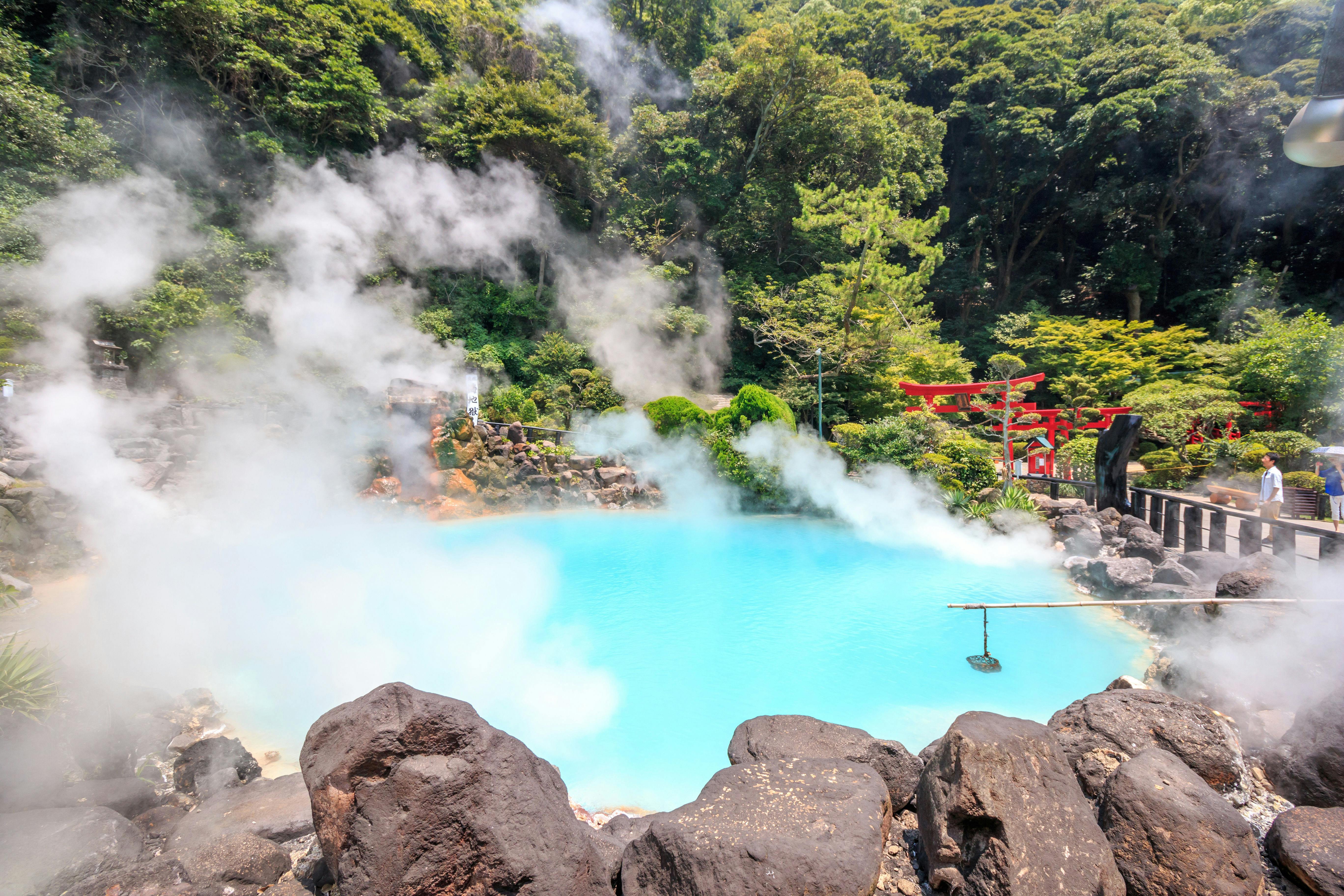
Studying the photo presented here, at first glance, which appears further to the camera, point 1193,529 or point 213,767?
point 1193,529

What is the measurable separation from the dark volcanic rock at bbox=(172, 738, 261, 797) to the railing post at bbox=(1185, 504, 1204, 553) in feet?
30.2

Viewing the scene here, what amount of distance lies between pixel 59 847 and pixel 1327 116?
5.70 metres

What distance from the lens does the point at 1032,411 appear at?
38.5 feet

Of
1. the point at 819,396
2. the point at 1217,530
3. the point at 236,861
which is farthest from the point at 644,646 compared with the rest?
the point at 819,396

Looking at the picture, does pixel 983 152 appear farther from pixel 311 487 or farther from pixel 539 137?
pixel 311 487

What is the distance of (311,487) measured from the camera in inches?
426

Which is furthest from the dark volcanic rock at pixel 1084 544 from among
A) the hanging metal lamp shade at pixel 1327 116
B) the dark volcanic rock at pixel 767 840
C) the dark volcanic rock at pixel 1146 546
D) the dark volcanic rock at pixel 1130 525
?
the dark volcanic rock at pixel 767 840

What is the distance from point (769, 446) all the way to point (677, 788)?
8214 millimetres

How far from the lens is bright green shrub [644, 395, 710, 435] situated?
40.5ft

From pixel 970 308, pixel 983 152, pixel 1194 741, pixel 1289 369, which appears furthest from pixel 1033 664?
pixel 983 152

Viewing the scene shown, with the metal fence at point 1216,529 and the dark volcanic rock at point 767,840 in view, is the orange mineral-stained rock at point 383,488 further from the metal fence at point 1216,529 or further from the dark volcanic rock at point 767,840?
the metal fence at point 1216,529

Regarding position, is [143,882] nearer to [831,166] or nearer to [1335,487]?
[1335,487]

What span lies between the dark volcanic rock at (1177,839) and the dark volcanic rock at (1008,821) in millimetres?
103

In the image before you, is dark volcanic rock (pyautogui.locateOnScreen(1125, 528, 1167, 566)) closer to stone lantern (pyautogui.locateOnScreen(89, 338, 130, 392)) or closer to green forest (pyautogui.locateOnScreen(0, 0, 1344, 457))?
green forest (pyautogui.locateOnScreen(0, 0, 1344, 457))
